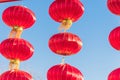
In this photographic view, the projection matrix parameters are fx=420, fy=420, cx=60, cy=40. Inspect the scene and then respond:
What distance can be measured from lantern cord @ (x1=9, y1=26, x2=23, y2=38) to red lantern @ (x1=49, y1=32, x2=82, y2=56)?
523mm

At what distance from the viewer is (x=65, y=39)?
5578 millimetres

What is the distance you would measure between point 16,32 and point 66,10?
2.63ft

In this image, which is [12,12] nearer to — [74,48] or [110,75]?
[74,48]

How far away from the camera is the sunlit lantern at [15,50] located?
580cm

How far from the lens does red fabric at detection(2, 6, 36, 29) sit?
592cm

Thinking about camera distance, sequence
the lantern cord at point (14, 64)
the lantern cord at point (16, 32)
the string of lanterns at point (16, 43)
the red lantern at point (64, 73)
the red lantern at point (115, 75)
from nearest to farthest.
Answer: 1. the red lantern at point (115, 75)
2. the red lantern at point (64, 73)
3. the string of lanterns at point (16, 43)
4. the lantern cord at point (14, 64)
5. the lantern cord at point (16, 32)

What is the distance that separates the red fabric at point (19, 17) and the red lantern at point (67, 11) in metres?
0.40

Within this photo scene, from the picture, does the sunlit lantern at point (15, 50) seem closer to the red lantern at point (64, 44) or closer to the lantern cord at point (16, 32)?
the lantern cord at point (16, 32)

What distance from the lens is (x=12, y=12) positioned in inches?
234

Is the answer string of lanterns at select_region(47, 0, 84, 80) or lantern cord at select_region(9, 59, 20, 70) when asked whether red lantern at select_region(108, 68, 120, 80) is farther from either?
lantern cord at select_region(9, 59, 20, 70)

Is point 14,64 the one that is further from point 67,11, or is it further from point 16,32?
point 67,11

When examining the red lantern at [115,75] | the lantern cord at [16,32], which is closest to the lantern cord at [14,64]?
the lantern cord at [16,32]

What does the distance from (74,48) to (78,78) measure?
417 mm

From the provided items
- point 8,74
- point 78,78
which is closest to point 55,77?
point 78,78
